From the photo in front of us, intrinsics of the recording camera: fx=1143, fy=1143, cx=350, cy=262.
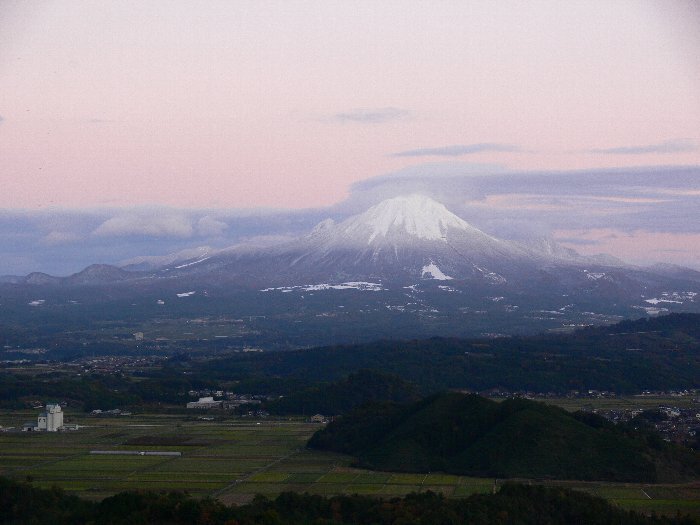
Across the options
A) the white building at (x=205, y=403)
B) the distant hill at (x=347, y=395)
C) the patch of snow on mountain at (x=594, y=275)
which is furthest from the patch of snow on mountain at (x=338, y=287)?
the distant hill at (x=347, y=395)

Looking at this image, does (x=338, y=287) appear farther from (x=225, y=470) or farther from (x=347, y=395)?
(x=225, y=470)

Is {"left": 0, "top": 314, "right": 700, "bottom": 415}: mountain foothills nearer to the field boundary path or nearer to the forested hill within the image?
the forested hill

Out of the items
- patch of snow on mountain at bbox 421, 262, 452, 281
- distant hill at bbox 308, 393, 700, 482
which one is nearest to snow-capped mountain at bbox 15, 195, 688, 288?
patch of snow on mountain at bbox 421, 262, 452, 281

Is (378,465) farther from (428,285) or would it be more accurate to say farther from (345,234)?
(345,234)

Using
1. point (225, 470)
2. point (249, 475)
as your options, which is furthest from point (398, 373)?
point (249, 475)

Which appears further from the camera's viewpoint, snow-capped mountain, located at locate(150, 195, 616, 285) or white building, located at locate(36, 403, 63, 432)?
snow-capped mountain, located at locate(150, 195, 616, 285)

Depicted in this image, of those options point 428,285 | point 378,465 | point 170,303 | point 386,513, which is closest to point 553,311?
point 428,285

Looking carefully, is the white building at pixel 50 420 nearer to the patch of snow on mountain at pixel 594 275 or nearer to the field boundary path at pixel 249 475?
the field boundary path at pixel 249 475
